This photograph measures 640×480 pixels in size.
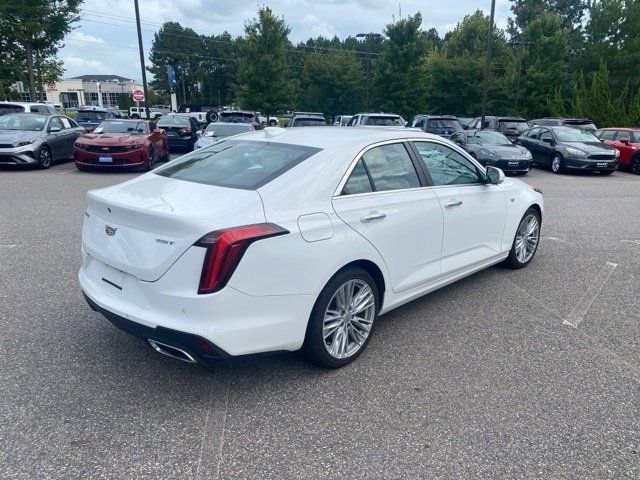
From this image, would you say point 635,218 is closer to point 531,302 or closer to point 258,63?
point 531,302

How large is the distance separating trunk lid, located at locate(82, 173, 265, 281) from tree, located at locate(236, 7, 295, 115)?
88.9ft

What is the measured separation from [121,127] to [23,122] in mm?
2630

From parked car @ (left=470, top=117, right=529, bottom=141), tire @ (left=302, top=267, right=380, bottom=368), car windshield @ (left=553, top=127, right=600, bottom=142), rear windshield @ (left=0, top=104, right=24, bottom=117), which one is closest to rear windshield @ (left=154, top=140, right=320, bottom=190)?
tire @ (left=302, top=267, right=380, bottom=368)

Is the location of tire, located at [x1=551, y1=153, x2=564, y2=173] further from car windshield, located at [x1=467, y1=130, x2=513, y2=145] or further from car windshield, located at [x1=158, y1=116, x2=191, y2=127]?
car windshield, located at [x1=158, y1=116, x2=191, y2=127]

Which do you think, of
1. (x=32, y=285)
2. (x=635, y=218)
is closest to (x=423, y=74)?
A: (x=635, y=218)

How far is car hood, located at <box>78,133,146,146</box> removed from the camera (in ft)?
43.5

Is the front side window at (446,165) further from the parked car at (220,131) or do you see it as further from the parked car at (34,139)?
the parked car at (34,139)

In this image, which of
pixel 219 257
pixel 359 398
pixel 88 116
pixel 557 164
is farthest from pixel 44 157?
pixel 557 164

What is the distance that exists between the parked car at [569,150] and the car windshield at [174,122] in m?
13.1

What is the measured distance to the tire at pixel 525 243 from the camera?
557 centimetres

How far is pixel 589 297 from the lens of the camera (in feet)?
16.3

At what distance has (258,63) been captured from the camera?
28.8m

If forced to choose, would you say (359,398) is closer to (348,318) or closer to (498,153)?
(348,318)

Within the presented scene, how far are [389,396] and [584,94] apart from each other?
1193 inches
